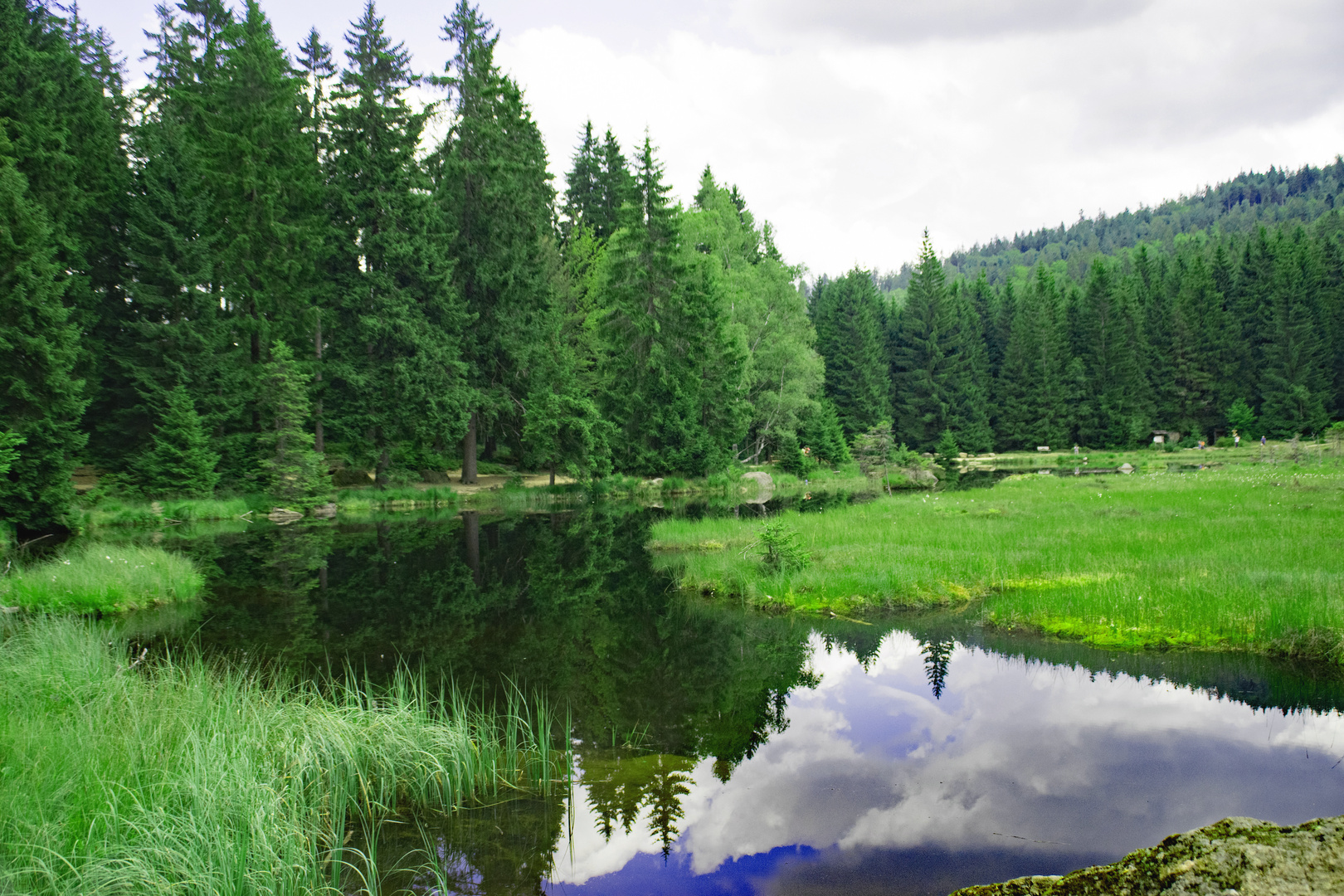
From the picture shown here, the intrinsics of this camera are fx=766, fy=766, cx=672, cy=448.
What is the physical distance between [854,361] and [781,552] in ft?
156

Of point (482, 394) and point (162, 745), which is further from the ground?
point (482, 394)

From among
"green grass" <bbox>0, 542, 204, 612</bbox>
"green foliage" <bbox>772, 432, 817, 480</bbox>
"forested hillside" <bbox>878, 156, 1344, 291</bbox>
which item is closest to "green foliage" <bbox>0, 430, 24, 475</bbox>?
"green grass" <bbox>0, 542, 204, 612</bbox>

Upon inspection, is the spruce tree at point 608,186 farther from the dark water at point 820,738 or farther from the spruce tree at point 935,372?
the dark water at point 820,738

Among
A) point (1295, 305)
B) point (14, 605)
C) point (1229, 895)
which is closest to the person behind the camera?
point (1229, 895)

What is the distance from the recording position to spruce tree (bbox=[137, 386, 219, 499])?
89.8 ft

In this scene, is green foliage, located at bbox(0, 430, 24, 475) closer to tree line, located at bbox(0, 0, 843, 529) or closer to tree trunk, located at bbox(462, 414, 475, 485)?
tree line, located at bbox(0, 0, 843, 529)

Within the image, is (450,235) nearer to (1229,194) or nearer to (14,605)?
(14,605)

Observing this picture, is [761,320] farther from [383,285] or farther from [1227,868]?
[1227,868]

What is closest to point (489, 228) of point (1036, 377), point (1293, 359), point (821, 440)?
point (821, 440)

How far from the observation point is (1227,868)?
1650mm

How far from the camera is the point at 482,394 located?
34.8 m

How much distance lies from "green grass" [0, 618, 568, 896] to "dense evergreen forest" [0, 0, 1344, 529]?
15658mm

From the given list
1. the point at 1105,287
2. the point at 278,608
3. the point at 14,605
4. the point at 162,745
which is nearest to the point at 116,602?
the point at 14,605

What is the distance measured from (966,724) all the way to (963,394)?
58.0 metres
